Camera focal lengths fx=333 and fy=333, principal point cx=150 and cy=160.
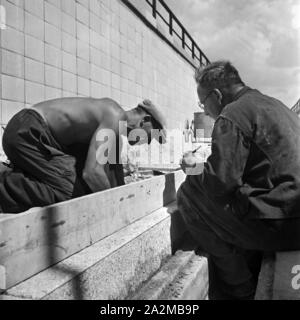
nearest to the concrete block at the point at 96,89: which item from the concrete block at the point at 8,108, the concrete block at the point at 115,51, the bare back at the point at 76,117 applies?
the concrete block at the point at 115,51

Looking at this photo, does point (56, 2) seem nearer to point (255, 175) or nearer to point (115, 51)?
point (115, 51)

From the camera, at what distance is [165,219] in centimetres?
235

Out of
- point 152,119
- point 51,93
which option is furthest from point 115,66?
point 152,119

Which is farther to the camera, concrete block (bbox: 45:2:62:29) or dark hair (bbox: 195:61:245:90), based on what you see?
concrete block (bbox: 45:2:62:29)

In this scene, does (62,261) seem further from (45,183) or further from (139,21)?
(139,21)

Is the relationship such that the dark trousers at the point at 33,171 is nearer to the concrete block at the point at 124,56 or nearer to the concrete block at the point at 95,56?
the concrete block at the point at 95,56

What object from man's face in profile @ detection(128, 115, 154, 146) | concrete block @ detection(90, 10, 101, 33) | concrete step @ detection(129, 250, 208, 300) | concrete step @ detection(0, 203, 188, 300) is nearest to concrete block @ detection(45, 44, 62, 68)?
concrete block @ detection(90, 10, 101, 33)

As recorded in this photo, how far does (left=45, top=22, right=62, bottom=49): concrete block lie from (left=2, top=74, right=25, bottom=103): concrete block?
0.74 meters

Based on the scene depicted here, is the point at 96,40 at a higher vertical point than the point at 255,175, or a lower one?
higher

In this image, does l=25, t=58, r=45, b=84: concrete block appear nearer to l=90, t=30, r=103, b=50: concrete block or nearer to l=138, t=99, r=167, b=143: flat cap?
l=90, t=30, r=103, b=50: concrete block

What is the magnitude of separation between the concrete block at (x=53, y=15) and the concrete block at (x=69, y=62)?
0.37 m

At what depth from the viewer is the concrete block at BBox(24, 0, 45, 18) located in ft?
12.3

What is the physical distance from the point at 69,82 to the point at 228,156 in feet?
10.9

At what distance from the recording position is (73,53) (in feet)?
15.1
